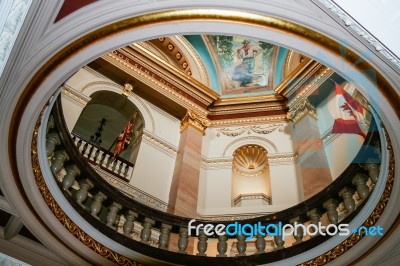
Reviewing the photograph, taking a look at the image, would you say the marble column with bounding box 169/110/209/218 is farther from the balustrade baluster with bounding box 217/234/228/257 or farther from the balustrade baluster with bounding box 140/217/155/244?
the balustrade baluster with bounding box 217/234/228/257

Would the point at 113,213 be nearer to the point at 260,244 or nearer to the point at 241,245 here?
the point at 241,245

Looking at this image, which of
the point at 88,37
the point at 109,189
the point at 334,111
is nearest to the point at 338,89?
the point at 334,111

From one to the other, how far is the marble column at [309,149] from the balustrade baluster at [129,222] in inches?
162

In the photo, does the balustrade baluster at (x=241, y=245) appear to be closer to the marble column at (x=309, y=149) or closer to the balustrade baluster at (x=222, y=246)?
the balustrade baluster at (x=222, y=246)

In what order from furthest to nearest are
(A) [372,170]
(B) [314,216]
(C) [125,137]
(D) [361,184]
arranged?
1. (C) [125,137]
2. (B) [314,216]
3. (D) [361,184]
4. (A) [372,170]

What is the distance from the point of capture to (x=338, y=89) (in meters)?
10.6

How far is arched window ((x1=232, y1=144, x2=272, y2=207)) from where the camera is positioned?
1012 cm

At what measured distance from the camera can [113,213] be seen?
6.00m

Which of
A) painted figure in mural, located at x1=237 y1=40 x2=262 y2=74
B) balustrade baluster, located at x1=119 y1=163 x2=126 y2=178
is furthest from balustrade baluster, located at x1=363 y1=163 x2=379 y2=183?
painted figure in mural, located at x1=237 y1=40 x2=262 y2=74

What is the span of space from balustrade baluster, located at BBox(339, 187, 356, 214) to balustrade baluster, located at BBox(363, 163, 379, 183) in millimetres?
396

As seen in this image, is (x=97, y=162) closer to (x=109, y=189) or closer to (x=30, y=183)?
(x=109, y=189)

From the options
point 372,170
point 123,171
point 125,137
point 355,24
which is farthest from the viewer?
point 125,137

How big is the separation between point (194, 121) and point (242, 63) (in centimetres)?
315

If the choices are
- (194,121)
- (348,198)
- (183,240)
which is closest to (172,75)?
(194,121)
